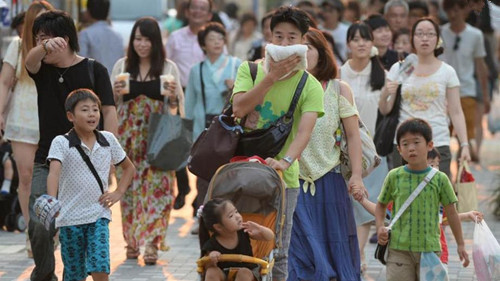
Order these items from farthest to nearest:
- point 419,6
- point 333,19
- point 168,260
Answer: point 333,19 < point 419,6 < point 168,260

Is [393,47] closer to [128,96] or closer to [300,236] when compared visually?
[128,96]

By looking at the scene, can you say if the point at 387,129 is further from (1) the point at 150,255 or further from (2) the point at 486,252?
(2) the point at 486,252

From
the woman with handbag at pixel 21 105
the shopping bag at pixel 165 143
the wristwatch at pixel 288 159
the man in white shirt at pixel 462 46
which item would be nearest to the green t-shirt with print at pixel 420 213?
the wristwatch at pixel 288 159

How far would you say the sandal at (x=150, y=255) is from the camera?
10141 millimetres

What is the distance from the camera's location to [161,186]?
10.7 meters

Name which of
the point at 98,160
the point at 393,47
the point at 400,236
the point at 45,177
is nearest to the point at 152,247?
the point at 45,177

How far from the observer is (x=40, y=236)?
8.53 m

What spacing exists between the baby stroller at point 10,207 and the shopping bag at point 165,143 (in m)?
1.81

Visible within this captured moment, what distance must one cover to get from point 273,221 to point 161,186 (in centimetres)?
385

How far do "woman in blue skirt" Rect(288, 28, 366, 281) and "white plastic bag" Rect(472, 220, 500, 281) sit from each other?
86 centimetres

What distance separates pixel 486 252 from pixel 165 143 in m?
3.50

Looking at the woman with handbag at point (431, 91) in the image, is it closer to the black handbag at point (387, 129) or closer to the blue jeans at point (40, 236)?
the black handbag at point (387, 129)

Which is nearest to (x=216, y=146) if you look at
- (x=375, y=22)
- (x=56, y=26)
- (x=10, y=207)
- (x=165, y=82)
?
(x=56, y=26)

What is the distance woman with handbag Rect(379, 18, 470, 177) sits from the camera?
390 inches
